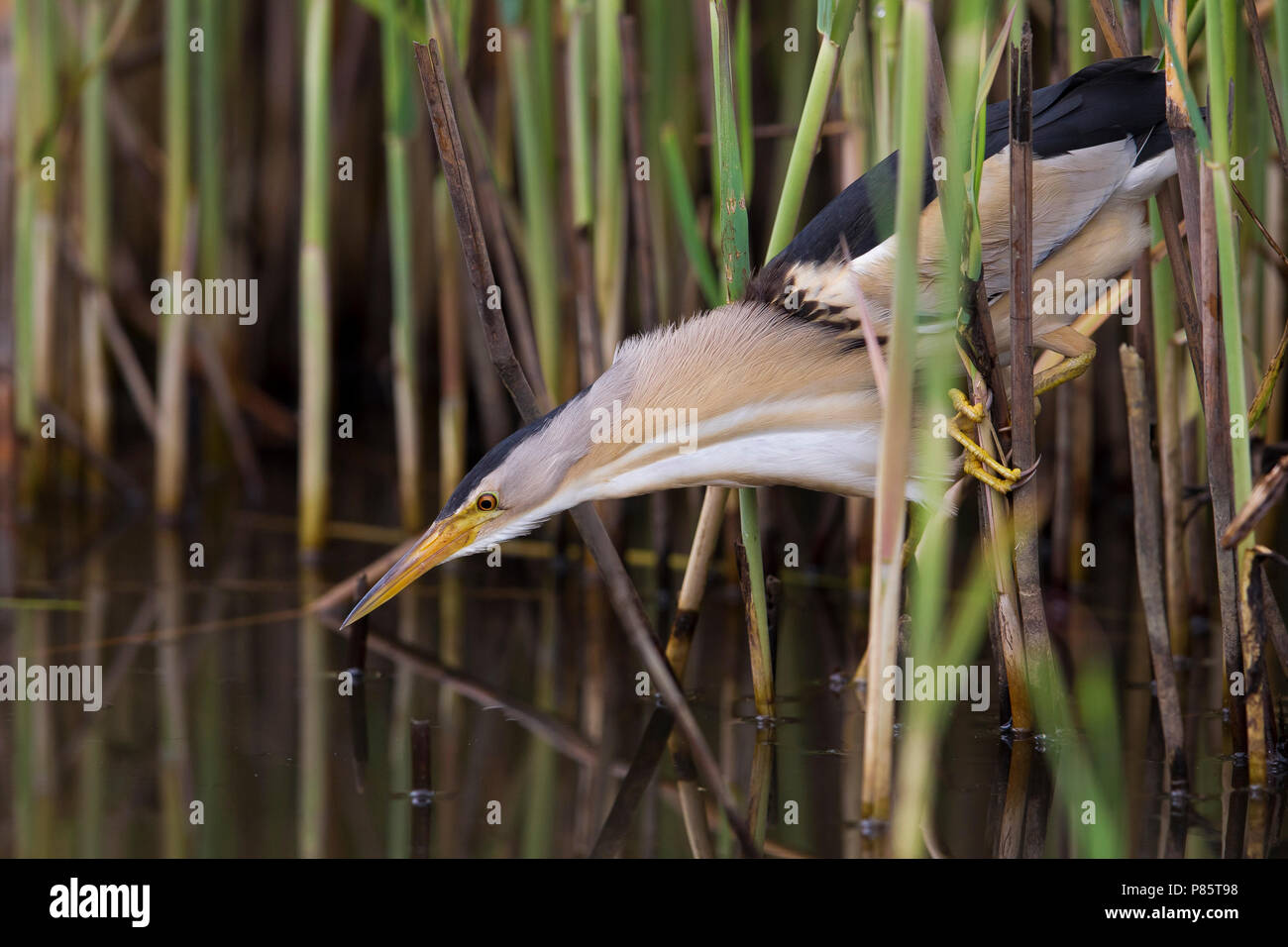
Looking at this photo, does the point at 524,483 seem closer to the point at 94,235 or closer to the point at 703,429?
the point at 703,429

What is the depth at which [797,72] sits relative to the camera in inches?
139

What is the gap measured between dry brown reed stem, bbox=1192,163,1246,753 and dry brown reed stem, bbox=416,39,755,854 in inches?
30.8

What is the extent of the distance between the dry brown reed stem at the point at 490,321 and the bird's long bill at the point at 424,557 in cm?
19

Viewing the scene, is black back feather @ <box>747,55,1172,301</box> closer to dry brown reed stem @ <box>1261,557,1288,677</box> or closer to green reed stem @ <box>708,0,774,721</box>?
green reed stem @ <box>708,0,774,721</box>

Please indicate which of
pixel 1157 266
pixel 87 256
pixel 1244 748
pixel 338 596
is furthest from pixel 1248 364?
pixel 87 256

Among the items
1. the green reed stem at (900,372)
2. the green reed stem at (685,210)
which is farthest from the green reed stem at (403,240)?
the green reed stem at (900,372)

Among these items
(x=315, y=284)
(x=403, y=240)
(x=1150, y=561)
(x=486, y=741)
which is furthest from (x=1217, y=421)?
(x=315, y=284)

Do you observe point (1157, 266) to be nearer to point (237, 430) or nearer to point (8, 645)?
point (8, 645)

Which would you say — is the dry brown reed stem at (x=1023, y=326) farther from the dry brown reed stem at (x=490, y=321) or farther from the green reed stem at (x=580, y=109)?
the green reed stem at (x=580, y=109)

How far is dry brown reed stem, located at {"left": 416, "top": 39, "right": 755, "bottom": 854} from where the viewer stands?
204 cm

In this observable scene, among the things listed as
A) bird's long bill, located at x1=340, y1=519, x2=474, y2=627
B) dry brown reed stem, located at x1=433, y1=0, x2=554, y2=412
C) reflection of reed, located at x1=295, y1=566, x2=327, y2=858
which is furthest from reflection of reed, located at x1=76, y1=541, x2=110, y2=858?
dry brown reed stem, located at x1=433, y1=0, x2=554, y2=412

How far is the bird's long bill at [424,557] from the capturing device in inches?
87.7

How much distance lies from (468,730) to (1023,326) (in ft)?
4.23
